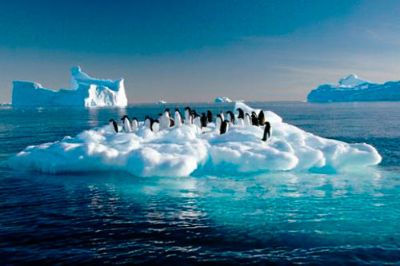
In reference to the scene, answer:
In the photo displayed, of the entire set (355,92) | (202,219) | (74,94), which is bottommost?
(202,219)

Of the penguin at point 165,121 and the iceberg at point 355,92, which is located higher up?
the iceberg at point 355,92

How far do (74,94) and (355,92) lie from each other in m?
108

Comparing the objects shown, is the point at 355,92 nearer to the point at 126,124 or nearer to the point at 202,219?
the point at 126,124

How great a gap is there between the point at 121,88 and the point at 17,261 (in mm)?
142969

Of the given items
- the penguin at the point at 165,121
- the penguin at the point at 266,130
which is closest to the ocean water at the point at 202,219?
the penguin at the point at 266,130

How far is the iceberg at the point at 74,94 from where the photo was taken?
138000mm

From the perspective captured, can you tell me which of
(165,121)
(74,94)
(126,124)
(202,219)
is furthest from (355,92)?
(202,219)

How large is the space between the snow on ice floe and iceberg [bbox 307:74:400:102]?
14526 cm

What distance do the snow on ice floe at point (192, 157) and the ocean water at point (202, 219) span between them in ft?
1.68

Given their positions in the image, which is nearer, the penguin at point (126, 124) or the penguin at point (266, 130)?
the penguin at point (266, 130)

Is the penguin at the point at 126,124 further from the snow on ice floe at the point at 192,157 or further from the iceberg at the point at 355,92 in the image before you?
the iceberg at the point at 355,92

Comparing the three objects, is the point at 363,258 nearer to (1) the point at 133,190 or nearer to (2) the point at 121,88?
(1) the point at 133,190

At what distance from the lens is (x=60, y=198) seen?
11.9 metres

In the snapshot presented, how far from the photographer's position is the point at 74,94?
449 feet
